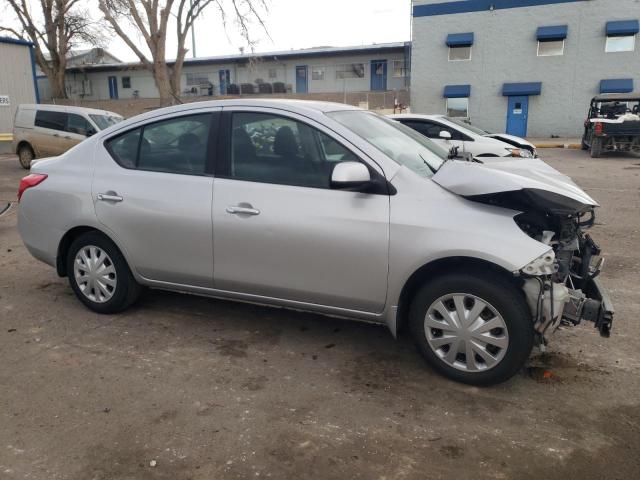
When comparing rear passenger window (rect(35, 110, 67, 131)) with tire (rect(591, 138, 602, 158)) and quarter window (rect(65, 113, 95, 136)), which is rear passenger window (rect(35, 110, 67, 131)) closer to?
quarter window (rect(65, 113, 95, 136))

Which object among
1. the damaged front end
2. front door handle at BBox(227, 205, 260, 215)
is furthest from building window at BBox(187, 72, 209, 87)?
the damaged front end

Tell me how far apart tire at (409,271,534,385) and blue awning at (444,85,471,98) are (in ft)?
87.1

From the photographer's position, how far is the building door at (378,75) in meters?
37.2

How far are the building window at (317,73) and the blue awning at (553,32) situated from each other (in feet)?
54.0

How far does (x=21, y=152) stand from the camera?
1560cm

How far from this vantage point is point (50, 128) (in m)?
15.2

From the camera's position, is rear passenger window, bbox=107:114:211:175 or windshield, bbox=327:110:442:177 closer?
windshield, bbox=327:110:442:177

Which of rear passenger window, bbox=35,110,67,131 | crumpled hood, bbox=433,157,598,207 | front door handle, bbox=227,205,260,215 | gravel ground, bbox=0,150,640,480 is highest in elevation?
rear passenger window, bbox=35,110,67,131

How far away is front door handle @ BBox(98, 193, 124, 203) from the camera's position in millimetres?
4160

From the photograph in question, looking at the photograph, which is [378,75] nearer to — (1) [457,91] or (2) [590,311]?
(1) [457,91]

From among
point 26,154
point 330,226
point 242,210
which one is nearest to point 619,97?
point 330,226

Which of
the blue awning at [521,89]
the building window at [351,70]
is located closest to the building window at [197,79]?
the building window at [351,70]

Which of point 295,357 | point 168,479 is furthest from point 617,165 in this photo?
point 168,479

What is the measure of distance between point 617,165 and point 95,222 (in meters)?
15.0
